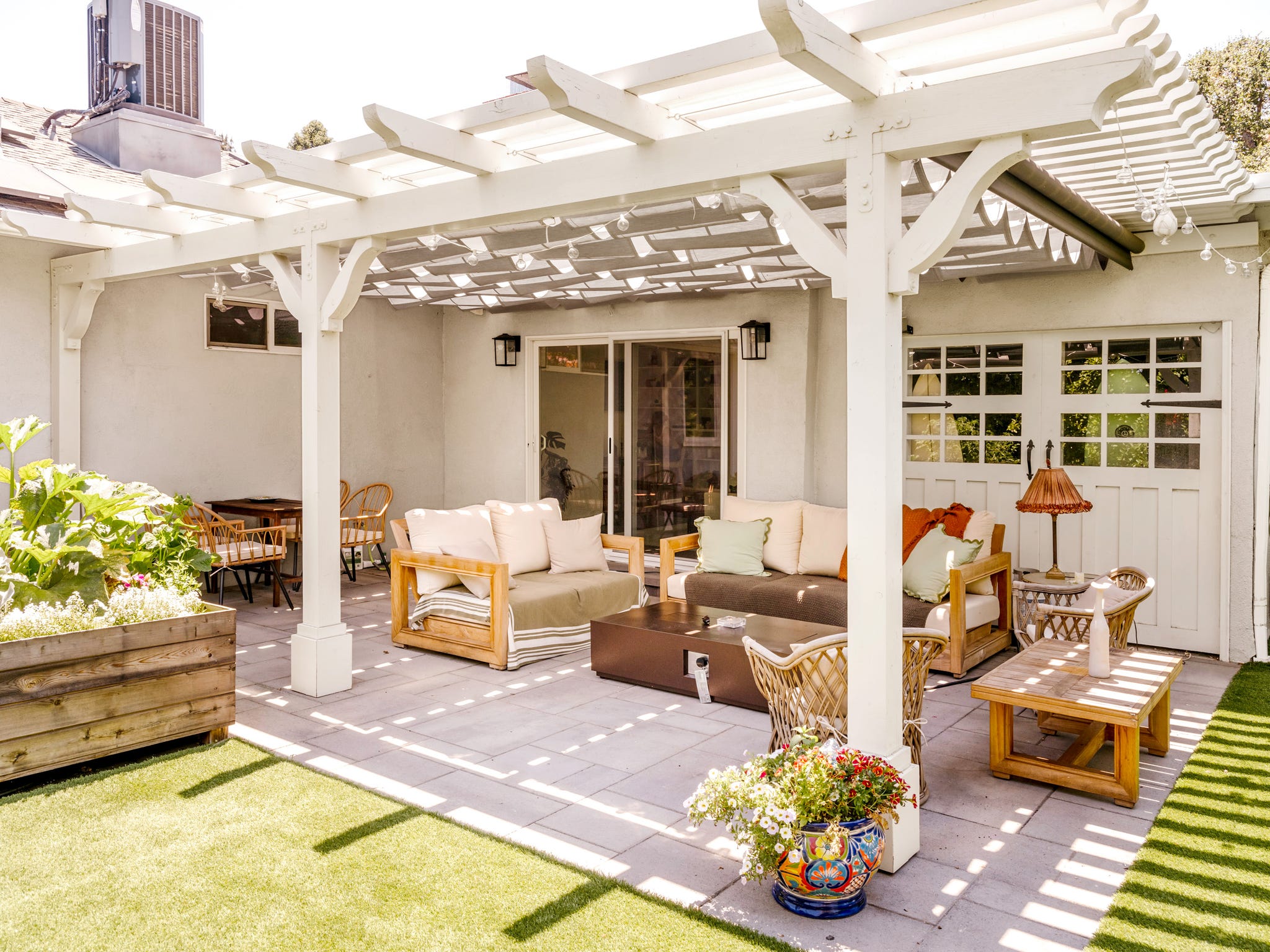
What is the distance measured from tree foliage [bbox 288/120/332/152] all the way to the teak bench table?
2254 centimetres

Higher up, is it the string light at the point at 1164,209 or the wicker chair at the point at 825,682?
the string light at the point at 1164,209

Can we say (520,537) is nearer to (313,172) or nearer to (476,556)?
(476,556)

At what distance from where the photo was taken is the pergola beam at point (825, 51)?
7.89 ft

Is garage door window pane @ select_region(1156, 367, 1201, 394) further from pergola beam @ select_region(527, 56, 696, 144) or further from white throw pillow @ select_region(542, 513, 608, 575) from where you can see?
pergola beam @ select_region(527, 56, 696, 144)

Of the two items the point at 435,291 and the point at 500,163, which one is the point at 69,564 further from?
the point at 435,291

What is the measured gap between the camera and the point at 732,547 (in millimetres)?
6691

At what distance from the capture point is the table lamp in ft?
17.1

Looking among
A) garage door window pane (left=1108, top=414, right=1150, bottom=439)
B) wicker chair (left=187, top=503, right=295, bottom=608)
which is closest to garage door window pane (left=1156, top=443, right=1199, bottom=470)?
garage door window pane (left=1108, top=414, right=1150, bottom=439)

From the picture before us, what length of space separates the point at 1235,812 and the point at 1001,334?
385 cm

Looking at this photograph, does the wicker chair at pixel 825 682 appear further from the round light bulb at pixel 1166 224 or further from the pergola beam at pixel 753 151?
the round light bulb at pixel 1166 224

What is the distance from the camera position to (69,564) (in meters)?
4.05

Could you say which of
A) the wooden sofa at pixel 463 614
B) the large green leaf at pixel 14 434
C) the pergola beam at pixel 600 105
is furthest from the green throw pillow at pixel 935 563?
the large green leaf at pixel 14 434

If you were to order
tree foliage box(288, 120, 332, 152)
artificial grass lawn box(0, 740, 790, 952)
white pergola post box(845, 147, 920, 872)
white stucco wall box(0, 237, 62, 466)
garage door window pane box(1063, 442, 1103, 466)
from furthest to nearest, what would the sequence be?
tree foliage box(288, 120, 332, 152) → white stucco wall box(0, 237, 62, 466) → garage door window pane box(1063, 442, 1103, 466) → white pergola post box(845, 147, 920, 872) → artificial grass lawn box(0, 740, 790, 952)

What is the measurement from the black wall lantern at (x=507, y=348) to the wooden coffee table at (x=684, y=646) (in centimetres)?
421
